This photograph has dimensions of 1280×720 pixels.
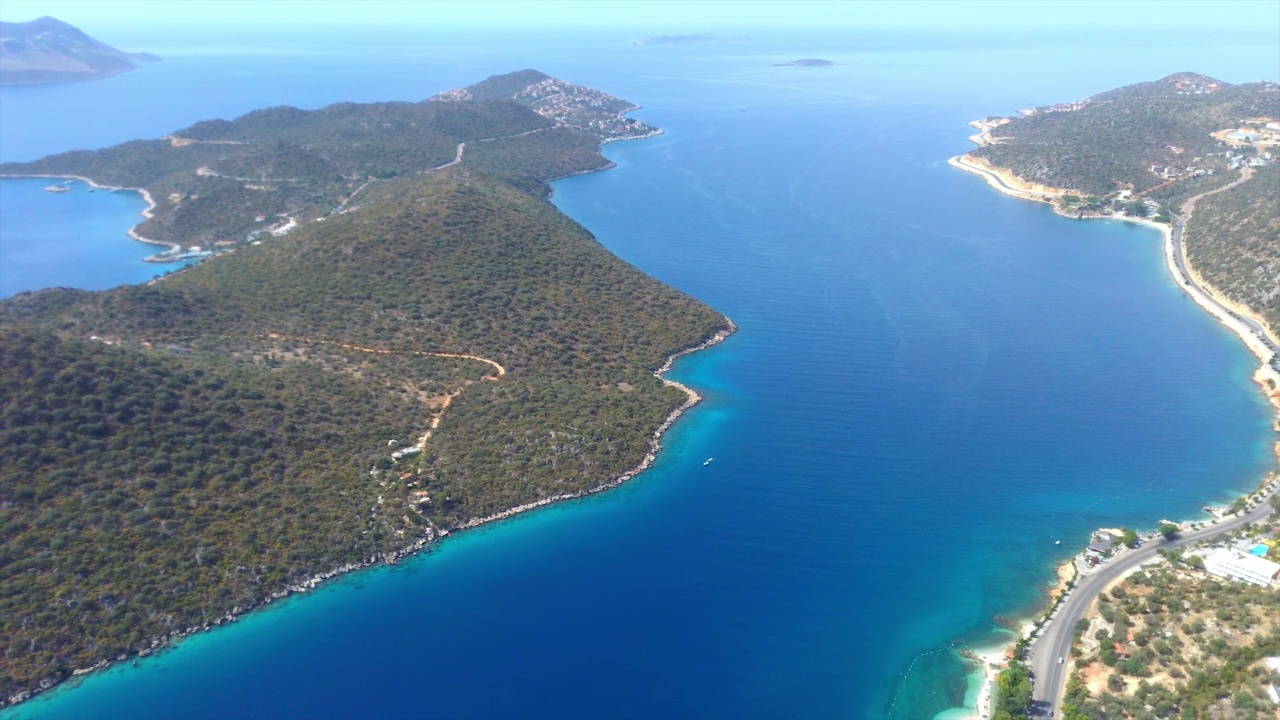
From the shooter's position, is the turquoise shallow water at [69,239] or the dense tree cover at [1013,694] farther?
the turquoise shallow water at [69,239]

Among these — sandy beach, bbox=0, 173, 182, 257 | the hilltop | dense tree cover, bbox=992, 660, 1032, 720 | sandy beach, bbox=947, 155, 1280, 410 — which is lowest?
sandy beach, bbox=0, 173, 182, 257

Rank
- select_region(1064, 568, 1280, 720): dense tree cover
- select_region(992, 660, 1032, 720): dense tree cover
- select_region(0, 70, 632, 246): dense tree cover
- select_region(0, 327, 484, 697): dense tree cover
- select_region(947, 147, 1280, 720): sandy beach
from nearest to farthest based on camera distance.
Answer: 1. select_region(1064, 568, 1280, 720): dense tree cover
2. select_region(992, 660, 1032, 720): dense tree cover
3. select_region(947, 147, 1280, 720): sandy beach
4. select_region(0, 327, 484, 697): dense tree cover
5. select_region(0, 70, 632, 246): dense tree cover

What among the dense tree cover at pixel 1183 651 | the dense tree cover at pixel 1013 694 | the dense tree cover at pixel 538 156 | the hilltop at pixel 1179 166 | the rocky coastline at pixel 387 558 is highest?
the hilltop at pixel 1179 166

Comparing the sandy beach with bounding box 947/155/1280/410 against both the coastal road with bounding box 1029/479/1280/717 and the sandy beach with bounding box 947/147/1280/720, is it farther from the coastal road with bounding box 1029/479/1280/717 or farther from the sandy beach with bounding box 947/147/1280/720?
the coastal road with bounding box 1029/479/1280/717

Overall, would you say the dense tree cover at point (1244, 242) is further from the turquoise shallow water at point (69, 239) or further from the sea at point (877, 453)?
the turquoise shallow water at point (69, 239)

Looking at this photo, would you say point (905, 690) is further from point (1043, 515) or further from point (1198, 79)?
point (1198, 79)

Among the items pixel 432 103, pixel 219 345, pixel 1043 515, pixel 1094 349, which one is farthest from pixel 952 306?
pixel 432 103

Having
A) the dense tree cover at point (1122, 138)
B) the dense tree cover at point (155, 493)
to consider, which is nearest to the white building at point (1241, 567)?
the dense tree cover at point (155, 493)

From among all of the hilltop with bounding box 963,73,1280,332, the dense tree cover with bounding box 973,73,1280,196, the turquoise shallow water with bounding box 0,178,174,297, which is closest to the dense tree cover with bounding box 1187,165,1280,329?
the hilltop with bounding box 963,73,1280,332
